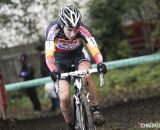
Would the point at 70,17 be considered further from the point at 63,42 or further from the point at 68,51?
the point at 68,51

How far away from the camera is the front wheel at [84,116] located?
26.3ft

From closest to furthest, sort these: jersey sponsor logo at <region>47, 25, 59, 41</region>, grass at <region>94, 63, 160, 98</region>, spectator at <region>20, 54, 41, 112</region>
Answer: jersey sponsor logo at <region>47, 25, 59, 41</region> → spectator at <region>20, 54, 41, 112</region> → grass at <region>94, 63, 160, 98</region>

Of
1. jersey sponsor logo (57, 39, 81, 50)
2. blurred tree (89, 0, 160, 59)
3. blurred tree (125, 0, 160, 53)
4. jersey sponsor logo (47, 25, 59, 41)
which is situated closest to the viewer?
jersey sponsor logo (47, 25, 59, 41)

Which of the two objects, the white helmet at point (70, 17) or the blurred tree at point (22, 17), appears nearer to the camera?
the white helmet at point (70, 17)

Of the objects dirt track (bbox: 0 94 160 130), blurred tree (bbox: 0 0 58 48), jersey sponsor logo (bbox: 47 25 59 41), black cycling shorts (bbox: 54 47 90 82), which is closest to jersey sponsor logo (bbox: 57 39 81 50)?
black cycling shorts (bbox: 54 47 90 82)

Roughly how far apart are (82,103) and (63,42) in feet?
4.86

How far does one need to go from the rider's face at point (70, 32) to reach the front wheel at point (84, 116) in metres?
1.16

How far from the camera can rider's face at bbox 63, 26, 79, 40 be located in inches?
341

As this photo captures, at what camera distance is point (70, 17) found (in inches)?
338

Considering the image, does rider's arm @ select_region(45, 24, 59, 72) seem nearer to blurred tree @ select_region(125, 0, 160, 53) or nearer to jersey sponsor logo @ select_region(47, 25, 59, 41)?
jersey sponsor logo @ select_region(47, 25, 59, 41)

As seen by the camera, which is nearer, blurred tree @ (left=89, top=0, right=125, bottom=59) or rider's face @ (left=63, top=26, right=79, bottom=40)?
rider's face @ (left=63, top=26, right=79, bottom=40)

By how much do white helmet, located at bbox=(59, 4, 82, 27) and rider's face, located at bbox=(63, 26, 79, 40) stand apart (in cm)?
12

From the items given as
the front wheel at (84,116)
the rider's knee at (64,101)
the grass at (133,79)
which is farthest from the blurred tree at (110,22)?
the front wheel at (84,116)

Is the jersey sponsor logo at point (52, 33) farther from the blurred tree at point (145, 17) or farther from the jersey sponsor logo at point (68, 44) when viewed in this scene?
the blurred tree at point (145, 17)
